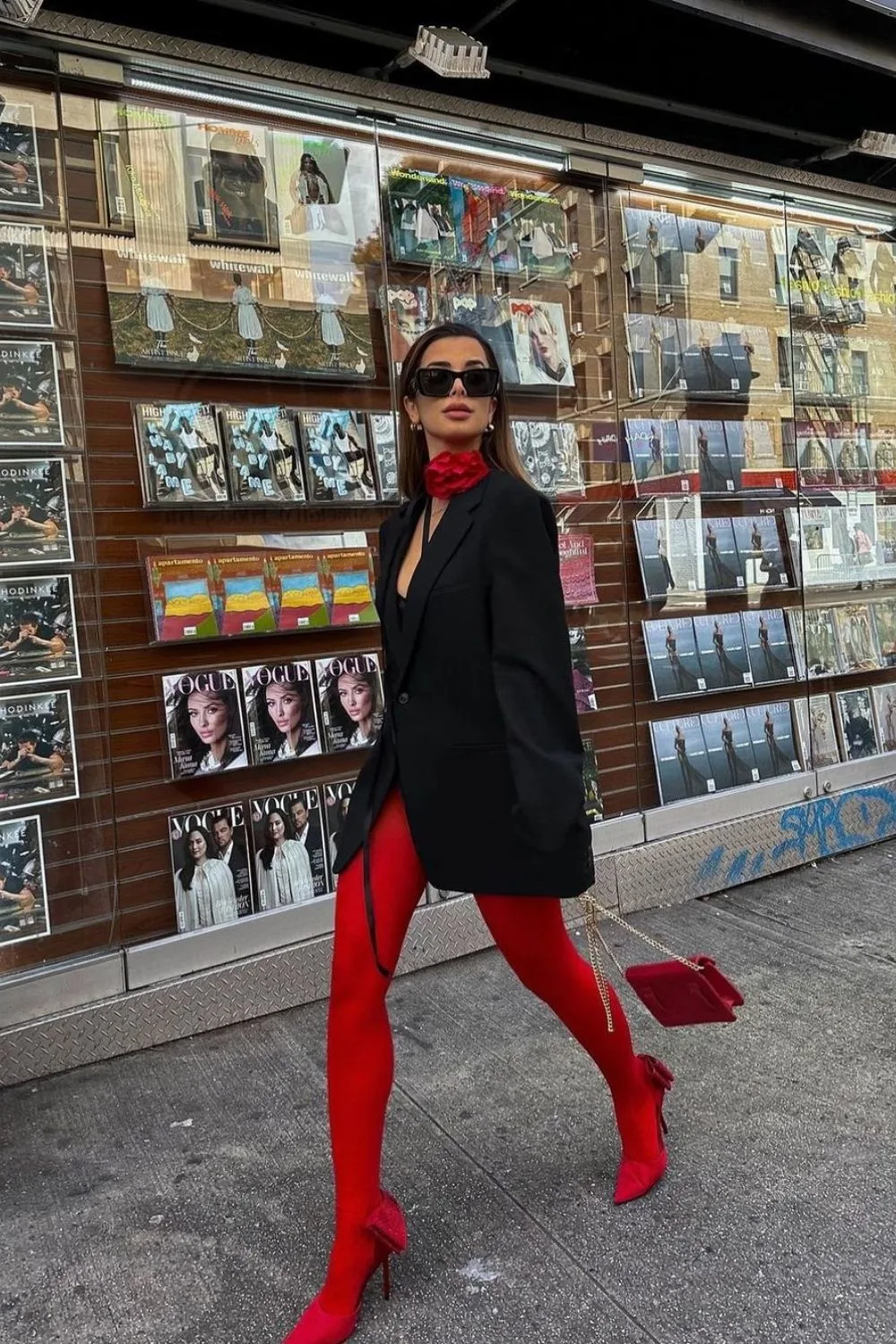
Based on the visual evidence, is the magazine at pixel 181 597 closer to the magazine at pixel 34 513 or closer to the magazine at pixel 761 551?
the magazine at pixel 34 513

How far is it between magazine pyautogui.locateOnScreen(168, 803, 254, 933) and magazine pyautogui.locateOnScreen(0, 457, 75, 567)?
110 cm

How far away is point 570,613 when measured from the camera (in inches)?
196

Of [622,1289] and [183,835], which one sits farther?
[183,835]

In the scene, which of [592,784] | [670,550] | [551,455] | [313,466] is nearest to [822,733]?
[670,550]

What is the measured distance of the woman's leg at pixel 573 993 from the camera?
2305mm

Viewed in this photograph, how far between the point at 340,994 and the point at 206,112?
3393 millimetres

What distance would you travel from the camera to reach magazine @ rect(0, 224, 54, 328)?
353cm

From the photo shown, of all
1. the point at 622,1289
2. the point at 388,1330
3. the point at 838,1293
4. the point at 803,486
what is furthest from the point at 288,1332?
the point at 803,486

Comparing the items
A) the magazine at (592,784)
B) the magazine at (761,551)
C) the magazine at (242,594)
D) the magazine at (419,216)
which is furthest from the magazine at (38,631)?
the magazine at (761,551)

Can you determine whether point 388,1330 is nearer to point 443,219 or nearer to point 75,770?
point 75,770

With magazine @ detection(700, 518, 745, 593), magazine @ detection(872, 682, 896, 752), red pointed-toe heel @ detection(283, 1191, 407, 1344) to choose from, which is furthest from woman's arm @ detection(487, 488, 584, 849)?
magazine @ detection(872, 682, 896, 752)

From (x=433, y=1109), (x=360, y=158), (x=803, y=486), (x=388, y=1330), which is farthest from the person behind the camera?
(x=803, y=486)

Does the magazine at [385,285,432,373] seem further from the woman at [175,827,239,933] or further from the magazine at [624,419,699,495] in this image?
the woman at [175,827,239,933]

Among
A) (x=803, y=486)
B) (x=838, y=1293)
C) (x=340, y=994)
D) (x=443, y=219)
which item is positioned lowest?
(x=838, y=1293)
